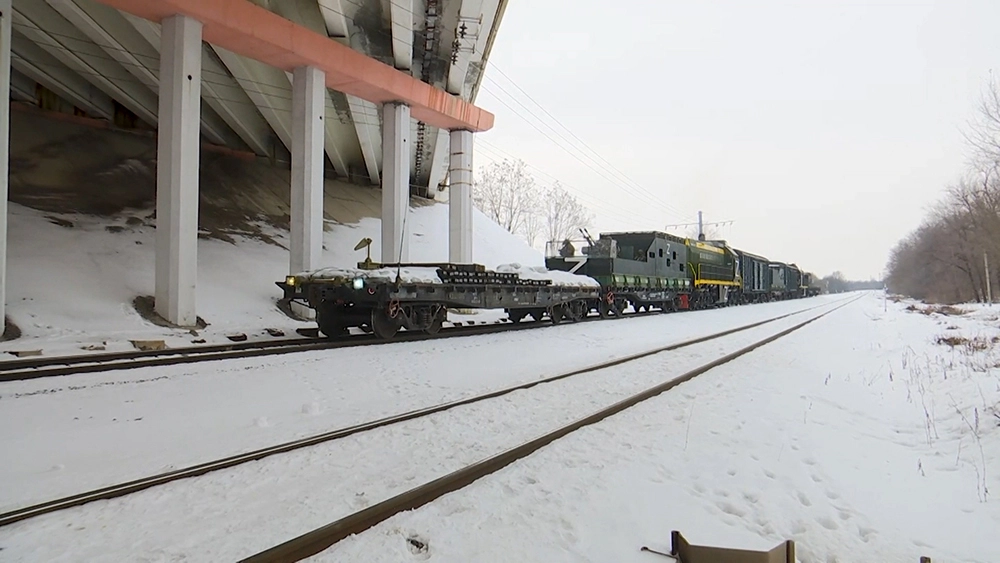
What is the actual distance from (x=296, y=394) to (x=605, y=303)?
41.1 ft

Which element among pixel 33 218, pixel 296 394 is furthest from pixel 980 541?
pixel 33 218

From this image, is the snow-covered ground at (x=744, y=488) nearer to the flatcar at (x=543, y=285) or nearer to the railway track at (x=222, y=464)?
the railway track at (x=222, y=464)

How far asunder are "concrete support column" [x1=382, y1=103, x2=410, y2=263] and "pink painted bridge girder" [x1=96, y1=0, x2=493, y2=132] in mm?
491

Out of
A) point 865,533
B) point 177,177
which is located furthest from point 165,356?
point 865,533

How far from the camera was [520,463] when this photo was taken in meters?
3.66

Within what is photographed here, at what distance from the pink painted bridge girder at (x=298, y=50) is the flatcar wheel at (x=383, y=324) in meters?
7.74

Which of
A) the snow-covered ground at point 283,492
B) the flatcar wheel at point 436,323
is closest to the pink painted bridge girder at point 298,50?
the flatcar wheel at point 436,323

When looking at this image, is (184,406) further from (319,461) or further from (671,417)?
(671,417)

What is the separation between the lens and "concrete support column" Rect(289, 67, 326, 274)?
1350 centimetres

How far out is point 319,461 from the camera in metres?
3.69

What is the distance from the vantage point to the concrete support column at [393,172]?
16.2 meters

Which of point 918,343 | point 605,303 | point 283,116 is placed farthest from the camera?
point 283,116

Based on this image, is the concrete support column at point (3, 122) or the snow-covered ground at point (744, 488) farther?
the concrete support column at point (3, 122)

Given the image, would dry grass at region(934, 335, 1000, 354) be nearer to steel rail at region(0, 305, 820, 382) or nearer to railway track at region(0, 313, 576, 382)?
steel rail at region(0, 305, 820, 382)
